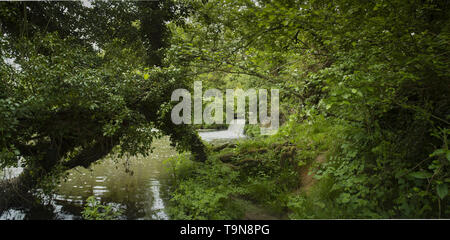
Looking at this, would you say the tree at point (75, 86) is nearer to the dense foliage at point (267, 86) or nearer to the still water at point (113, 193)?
the dense foliage at point (267, 86)

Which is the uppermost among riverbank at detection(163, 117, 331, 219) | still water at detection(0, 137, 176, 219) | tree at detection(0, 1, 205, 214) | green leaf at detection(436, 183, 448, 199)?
tree at detection(0, 1, 205, 214)

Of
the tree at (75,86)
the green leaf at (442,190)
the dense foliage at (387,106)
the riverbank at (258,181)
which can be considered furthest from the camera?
the riverbank at (258,181)

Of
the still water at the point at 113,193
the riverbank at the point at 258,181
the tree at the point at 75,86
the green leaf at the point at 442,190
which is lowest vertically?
the still water at the point at 113,193

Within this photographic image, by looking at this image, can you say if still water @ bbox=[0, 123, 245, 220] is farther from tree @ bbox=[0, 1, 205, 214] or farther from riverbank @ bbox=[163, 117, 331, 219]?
riverbank @ bbox=[163, 117, 331, 219]

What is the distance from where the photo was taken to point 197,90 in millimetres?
7988

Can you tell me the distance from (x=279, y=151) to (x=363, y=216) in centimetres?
427

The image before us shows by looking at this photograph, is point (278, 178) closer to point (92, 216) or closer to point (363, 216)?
point (363, 216)

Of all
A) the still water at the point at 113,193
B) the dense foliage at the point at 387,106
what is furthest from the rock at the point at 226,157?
the dense foliage at the point at 387,106

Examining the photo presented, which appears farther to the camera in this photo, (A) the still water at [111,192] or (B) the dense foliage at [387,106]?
(A) the still water at [111,192]

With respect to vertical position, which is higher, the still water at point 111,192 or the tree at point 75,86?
the tree at point 75,86

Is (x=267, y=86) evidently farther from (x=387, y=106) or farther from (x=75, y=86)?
(x=75, y=86)

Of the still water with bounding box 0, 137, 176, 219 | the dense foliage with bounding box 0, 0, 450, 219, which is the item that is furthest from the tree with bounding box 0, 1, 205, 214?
the still water with bounding box 0, 137, 176, 219

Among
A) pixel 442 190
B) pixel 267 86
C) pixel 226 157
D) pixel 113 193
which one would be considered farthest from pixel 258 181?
pixel 113 193
